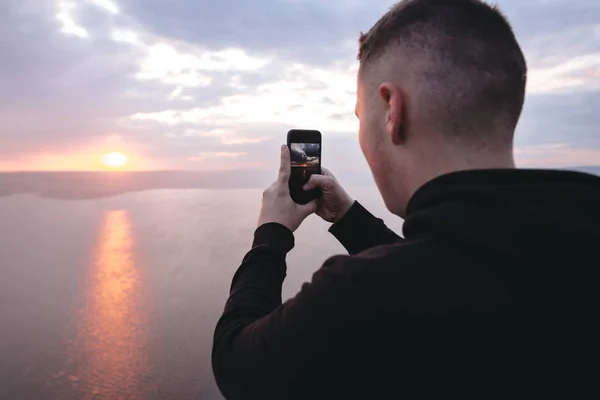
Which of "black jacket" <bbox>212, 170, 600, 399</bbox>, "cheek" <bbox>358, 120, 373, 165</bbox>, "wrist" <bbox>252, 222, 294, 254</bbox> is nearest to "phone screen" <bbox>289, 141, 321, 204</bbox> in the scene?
"wrist" <bbox>252, 222, 294, 254</bbox>

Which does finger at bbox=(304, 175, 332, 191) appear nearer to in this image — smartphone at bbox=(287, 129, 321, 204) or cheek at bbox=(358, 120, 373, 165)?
smartphone at bbox=(287, 129, 321, 204)

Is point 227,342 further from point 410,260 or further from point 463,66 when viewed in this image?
point 463,66

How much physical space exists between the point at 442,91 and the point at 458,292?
2.32 ft

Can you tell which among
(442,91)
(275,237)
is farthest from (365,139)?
(275,237)

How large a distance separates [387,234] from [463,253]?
122 cm

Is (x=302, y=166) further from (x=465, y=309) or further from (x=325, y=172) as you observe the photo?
(x=465, y=309)

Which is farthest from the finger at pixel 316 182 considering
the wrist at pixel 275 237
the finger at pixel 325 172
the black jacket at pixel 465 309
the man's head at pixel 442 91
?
the black jacket at pixel 465 309

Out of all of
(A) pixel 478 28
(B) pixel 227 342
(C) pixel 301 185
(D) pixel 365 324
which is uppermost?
(A) pixel 478 28

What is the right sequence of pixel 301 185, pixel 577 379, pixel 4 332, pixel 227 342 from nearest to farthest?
pixel 577 379 < pixel 227 342 < pixel 301 185 < pixel 4 332

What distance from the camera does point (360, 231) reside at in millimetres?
2107

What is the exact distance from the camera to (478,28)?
4.26ft

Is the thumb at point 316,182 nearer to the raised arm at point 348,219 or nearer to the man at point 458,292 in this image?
the raised arm at point 348,219

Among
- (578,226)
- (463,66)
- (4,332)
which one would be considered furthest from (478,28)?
(4,332)

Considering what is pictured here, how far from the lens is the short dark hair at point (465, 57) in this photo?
4.03 ft
